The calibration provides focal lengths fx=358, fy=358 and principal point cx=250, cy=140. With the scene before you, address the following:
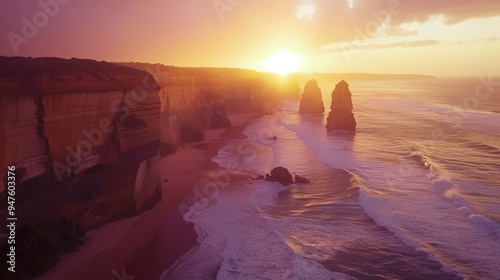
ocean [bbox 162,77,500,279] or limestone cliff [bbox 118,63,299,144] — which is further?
limestone cliff [bbox 118,63,299,144]

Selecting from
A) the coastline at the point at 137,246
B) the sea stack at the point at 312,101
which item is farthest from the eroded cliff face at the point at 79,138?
the sea stack at the point at 312,101

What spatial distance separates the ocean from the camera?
44.7 feet

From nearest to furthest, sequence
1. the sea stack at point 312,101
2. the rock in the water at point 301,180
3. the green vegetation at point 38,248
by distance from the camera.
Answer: the green vegetation at point 38,248 < the rock in the water at point 301,180 < the sea stack at point 312,101

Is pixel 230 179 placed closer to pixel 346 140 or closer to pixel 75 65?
pixel 75 65

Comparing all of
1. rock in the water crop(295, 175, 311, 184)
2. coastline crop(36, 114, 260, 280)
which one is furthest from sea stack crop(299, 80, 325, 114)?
coastline crop(36, 114, 260, 280)

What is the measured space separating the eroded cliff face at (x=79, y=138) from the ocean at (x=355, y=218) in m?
4.00

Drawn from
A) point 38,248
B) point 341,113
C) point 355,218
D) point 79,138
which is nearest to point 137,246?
point 38,248

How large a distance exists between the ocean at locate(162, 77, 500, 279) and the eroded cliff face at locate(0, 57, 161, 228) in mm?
4002

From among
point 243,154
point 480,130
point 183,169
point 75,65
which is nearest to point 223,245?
point 75,65

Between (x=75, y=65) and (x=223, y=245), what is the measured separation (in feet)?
33.8

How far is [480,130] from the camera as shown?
49.2 metres

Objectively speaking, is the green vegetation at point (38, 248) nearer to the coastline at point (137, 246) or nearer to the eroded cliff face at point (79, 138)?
the coastline at point (137, 246)

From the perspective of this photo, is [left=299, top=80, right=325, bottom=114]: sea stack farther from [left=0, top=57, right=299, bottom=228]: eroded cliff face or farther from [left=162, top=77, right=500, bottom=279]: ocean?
[left=0, top=57, right=299, bottom=228]: eroded cliff face

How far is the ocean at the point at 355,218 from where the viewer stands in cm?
1361
